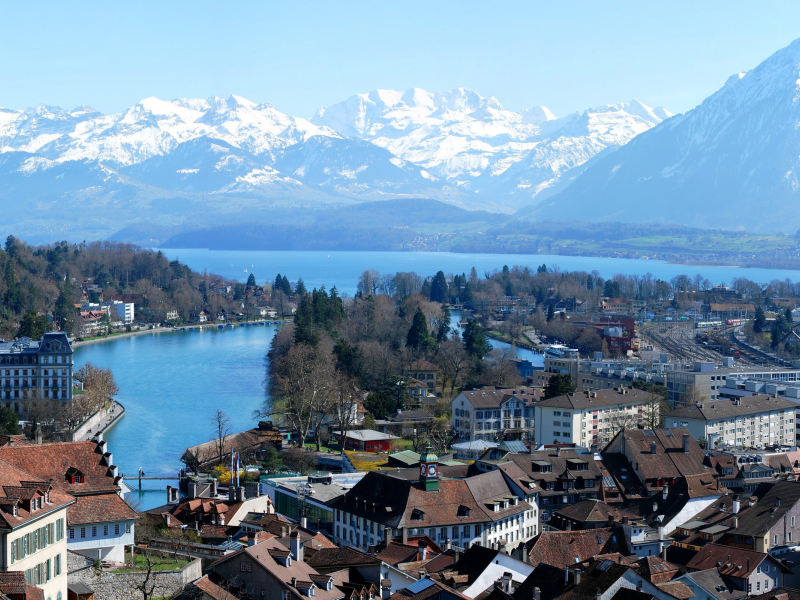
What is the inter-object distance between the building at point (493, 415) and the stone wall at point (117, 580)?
24.4m

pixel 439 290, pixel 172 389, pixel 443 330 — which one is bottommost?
pixel 172 389

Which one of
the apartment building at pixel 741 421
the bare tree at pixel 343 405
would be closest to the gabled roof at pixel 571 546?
the apartment building at pixel 741 421

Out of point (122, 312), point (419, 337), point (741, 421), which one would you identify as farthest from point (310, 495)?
point (122, 312)

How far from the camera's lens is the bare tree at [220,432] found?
1369 inches

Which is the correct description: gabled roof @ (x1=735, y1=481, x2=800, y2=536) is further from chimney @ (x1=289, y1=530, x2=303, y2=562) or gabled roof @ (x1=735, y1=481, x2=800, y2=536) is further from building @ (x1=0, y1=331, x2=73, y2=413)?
building @ (x1=0, y1=331, x2=73, y2=413)

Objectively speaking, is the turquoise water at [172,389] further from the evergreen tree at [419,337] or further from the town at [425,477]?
the evergreen tree at [419,337]

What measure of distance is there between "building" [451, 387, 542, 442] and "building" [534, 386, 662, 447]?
131 centimetres

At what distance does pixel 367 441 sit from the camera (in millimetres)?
37125

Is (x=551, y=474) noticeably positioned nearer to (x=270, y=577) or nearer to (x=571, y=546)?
(x=571, y=546)

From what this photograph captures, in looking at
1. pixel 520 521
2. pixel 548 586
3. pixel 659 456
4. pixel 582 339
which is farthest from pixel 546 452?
pixel 582 339

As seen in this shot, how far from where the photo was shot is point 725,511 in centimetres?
2405

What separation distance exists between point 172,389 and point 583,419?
69.1 ft

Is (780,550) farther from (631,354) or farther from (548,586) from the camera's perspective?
(631,354)

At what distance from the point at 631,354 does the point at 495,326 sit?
19255 mm
